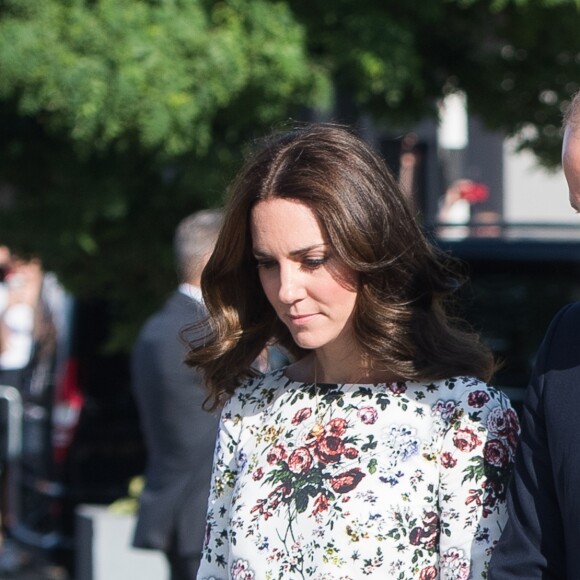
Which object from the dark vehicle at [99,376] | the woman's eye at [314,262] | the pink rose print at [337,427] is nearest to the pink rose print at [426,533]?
the pink rose print at [337,427]

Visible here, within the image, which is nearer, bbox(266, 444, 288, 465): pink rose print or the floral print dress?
the floral print dress

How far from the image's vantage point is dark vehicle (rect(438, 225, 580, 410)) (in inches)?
243

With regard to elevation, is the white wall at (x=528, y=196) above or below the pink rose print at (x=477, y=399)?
above

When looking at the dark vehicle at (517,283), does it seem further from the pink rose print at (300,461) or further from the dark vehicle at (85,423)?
the pink rose print at (300,461)

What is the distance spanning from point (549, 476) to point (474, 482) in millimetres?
221

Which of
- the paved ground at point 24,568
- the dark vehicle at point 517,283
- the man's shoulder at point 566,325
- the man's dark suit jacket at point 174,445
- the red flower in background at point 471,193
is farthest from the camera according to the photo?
the red flower in background at point 471,193

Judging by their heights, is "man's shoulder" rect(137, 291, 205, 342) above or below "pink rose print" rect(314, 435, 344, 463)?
above

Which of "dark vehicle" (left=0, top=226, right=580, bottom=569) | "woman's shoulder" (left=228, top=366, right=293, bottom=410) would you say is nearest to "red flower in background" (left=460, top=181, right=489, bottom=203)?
"dark vehicle" (left=0, top=226, right=580, bottom=569)

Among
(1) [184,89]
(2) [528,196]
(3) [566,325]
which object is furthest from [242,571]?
(2) [528,196]

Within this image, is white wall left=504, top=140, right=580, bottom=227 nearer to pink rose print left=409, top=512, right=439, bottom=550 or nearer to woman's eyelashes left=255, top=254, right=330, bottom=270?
woman's eyelashes left=255, top=254, right=330, bottom=270

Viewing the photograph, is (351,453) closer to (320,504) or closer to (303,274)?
(320,504)

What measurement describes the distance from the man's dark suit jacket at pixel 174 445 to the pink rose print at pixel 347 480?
92.9 inches

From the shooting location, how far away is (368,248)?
2484mm

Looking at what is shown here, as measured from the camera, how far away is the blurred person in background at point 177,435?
4.79 metres
